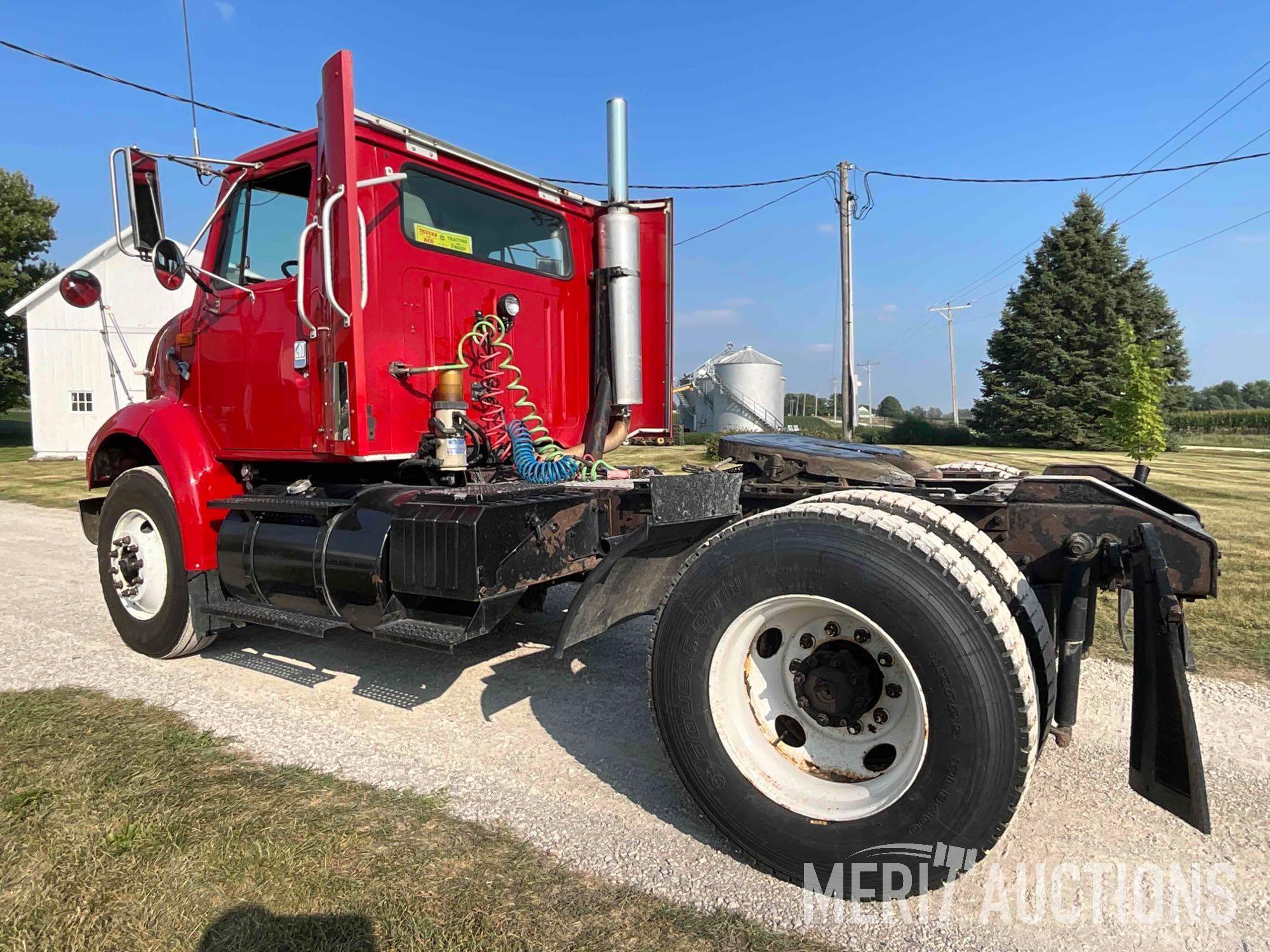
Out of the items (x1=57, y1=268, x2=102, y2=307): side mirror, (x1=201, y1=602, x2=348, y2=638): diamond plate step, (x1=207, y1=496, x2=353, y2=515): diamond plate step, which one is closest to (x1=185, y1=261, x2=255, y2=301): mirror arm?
(x1=57, y1=268, x2=102, y2=307): side mirror

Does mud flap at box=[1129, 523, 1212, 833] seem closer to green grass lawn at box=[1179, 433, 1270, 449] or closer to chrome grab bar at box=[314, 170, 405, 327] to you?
chrome grab bar at box=[314, 170, 405, 327]

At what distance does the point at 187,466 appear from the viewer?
467cm

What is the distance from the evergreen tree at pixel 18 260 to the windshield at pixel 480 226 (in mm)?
39053

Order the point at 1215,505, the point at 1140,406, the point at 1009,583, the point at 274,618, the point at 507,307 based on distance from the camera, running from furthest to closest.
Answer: the point at 1140,406 → the point at 1215,505 → the point at 507,307 → the point at 274,618 → the point at 1009,583

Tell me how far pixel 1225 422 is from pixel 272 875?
51.6 meters

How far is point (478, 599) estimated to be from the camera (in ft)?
10.3

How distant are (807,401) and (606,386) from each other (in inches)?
3680

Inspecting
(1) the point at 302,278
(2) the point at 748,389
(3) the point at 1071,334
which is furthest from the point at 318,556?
(2) the point at 748,389

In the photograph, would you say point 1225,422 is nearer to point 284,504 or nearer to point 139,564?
point 284,504

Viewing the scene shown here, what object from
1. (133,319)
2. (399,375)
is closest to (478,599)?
(399,375)

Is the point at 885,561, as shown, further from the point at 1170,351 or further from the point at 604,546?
the point at 1170,351

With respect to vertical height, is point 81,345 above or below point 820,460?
above

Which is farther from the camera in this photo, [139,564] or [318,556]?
[139,564]

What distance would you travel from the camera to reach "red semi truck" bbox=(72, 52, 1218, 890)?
2.26m
